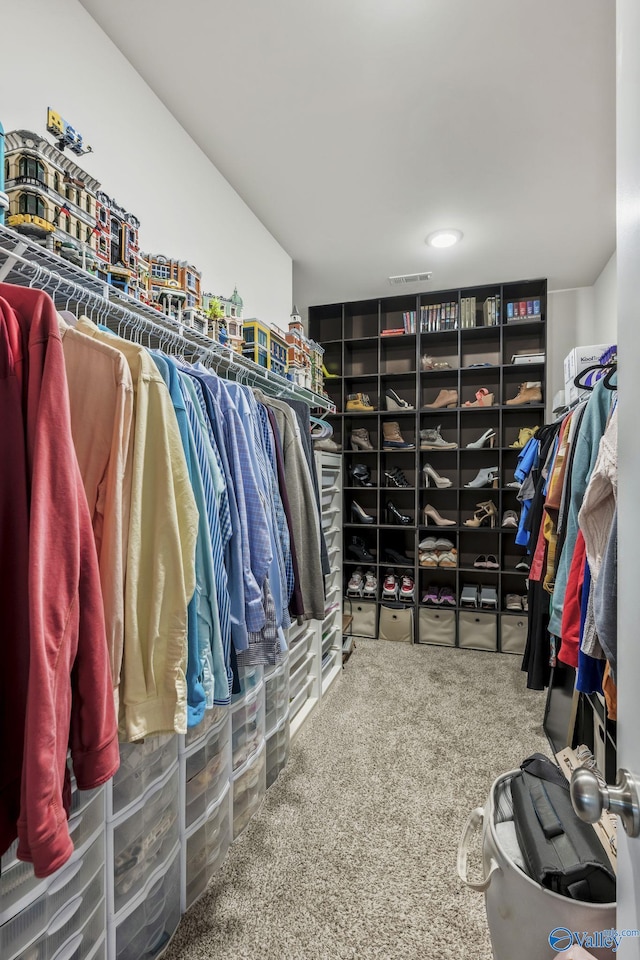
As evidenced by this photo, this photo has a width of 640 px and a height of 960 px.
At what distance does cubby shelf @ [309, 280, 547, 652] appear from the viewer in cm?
371

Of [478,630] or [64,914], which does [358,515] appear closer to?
[478,630]

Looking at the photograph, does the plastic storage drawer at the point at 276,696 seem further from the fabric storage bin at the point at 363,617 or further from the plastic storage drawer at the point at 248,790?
the fabric storage bin at the point at 363,617

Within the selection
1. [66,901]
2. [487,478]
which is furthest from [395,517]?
[66,901]

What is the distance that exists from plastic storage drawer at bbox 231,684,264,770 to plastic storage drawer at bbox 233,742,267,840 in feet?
0.13

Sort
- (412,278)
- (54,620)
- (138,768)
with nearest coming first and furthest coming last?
1. (54,620)
2. (138,768)
3. (412,278)

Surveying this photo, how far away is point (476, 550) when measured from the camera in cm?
391

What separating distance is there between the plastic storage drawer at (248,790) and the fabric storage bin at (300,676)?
1.59 feet

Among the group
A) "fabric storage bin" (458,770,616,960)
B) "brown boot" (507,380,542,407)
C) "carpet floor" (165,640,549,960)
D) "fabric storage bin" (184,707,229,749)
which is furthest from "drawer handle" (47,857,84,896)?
"brown boot" (507,380,542,407)

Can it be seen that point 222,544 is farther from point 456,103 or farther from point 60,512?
point 456,103

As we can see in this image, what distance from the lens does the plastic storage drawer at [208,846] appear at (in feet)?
4.48

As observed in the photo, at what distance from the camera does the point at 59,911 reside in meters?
0.92

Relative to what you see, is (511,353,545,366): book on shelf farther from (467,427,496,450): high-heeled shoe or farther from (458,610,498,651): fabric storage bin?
(458,610,498,651): fabric storage bin

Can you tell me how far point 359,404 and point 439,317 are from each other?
0.93 m

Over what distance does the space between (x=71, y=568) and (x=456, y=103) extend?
219 cm
